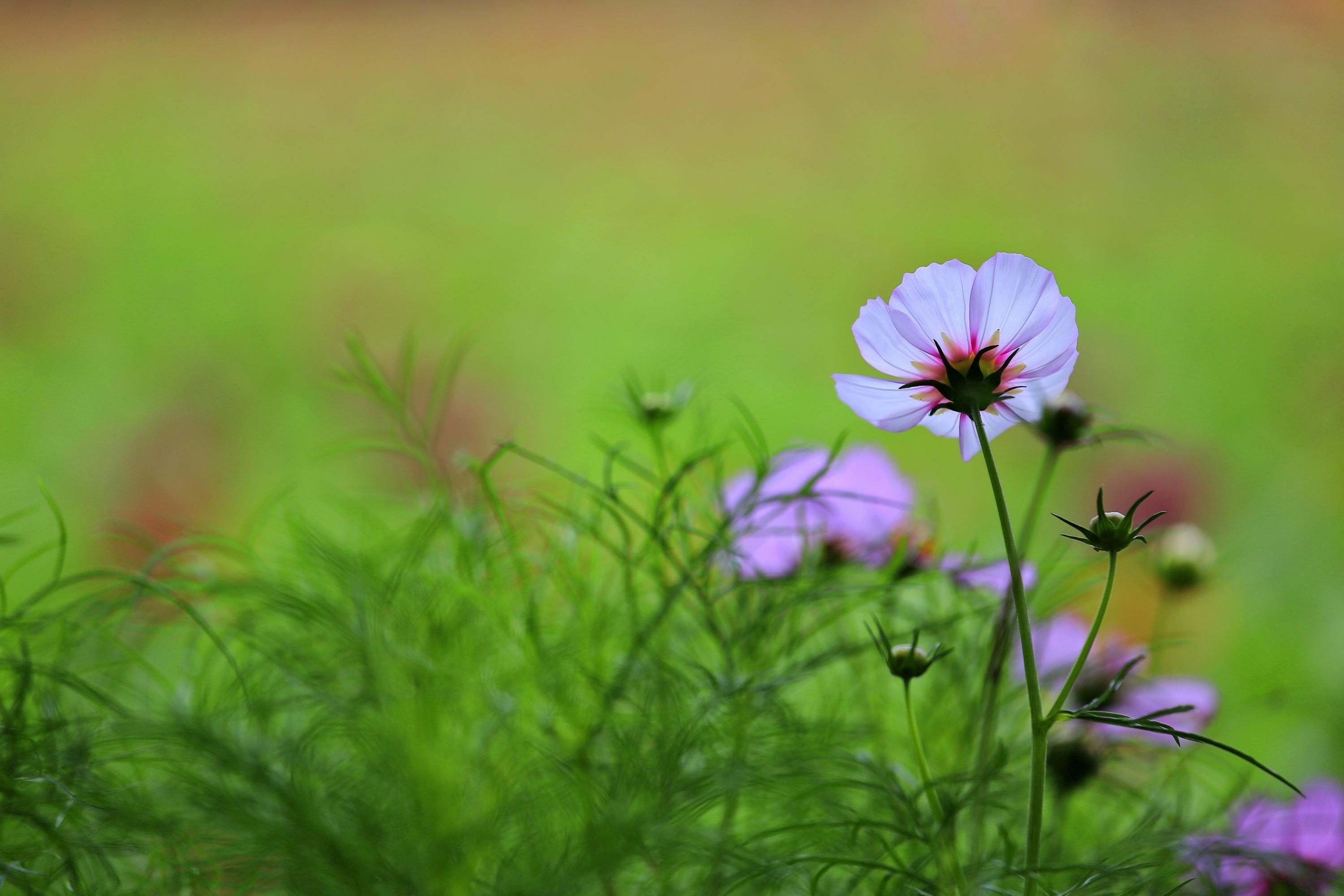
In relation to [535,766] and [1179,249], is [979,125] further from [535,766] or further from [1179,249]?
[535,766]

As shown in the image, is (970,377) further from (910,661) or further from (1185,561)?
(1185,561)

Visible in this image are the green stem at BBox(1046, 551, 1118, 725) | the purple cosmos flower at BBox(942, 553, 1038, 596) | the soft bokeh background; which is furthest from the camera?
the soft bokeh background

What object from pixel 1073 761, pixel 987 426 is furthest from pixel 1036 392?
pixel 1073 761

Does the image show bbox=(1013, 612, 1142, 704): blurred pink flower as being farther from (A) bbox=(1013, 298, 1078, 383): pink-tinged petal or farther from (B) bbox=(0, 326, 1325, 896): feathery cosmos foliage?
(A) bbox=(1013, 298, 1078, 383): pink-tinged petal

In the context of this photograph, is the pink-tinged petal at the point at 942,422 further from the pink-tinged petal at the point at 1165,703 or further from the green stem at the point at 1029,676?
the pink-tinged petal at the point at 1165,703

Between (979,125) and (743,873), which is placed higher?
(979,125)

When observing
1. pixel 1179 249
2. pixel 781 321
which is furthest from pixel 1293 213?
pixel 781 321

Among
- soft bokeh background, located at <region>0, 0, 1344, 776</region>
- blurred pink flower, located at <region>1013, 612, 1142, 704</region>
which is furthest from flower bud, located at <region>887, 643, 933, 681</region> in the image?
soft bokeh background, located at <region>0, 0, 1344, 776</region>
